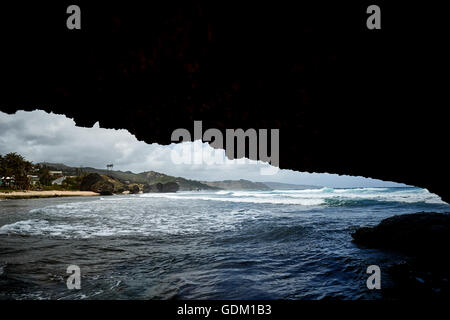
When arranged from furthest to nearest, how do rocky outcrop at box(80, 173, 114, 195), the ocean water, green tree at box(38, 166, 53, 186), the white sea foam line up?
rocky outcrop at box(80, 173, 114, 195)
green tree at box(38, 166, 53, 186)
the white sea foam
the ocean water

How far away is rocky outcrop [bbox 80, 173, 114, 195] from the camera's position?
239 feet

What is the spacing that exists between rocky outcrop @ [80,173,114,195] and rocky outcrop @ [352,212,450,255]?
78858 millimetres

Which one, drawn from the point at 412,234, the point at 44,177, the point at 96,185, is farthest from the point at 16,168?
the point at 412,234

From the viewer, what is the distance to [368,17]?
334 cm

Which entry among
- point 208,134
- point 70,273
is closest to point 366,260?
point 208,134

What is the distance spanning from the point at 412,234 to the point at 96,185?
3240 inches

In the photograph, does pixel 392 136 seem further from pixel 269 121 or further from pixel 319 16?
pixel 319 16

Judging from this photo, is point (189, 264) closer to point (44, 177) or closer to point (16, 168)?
A: point (16, 168)

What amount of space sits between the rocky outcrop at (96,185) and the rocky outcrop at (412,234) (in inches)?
3105

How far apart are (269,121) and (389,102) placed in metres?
2.46

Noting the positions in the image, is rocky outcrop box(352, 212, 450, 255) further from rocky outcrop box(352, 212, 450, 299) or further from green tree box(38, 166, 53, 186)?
green tree box(38, 166, 53, 186)

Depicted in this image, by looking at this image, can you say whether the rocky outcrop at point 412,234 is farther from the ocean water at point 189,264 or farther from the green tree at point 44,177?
the green tree at point 44,177

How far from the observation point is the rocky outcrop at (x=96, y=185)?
72.9 m

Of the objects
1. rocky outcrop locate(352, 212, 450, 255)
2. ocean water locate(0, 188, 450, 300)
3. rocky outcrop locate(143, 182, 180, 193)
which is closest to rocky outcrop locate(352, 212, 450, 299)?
rocky outcrop locate(352, 212, 450, 255)
